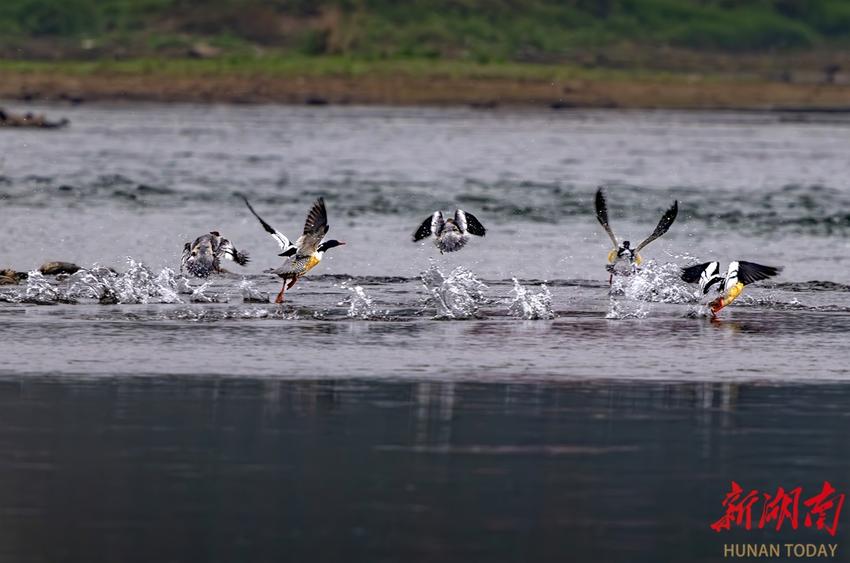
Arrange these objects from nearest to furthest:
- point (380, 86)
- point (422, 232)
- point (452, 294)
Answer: point (452, 294) < point (422, 232) < point (380, 86)

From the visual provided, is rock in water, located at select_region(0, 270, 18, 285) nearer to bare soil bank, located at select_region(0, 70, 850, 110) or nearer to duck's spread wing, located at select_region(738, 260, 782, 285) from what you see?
duck's spread wing, located at select_region(738, 260, 782, 285)

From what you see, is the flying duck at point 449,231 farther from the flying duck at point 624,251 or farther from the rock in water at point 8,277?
the rock in water at point 8,277

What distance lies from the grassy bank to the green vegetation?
22.7 ft

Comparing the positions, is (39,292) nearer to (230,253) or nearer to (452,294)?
(230,253)

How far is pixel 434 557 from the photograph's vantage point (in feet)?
33.4

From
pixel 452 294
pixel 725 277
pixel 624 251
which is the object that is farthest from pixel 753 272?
pixel 452 294

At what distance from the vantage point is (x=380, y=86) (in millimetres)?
89812

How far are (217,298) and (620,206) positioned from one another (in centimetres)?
1819

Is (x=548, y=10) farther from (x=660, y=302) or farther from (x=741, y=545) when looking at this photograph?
(x=741, y=545)

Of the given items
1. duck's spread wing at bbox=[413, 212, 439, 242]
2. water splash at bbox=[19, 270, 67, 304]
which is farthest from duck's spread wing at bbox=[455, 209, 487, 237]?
water splash at bbox=[19, 270, 67, 304]

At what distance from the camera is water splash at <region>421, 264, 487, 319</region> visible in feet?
66.4

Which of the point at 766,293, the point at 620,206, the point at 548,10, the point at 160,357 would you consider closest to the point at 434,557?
the point at 160,357

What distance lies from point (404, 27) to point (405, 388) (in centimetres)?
10498

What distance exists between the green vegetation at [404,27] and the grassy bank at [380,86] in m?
6.93
